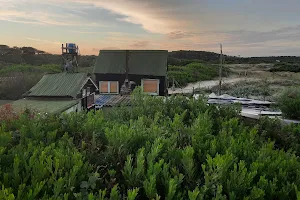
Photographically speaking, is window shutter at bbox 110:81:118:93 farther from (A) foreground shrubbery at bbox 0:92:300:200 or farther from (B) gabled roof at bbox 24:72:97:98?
(A) foreground shrubbery at bbox 0:92:300:200

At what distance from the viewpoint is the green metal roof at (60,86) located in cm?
2362

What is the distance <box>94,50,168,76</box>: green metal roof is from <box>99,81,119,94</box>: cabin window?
3.66 feet

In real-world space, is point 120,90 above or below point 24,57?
below

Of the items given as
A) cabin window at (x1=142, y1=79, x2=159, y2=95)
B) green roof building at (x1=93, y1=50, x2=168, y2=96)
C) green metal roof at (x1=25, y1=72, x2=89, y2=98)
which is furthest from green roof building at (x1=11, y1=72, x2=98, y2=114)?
cabin window at (x1=142, y1=79, x2=159, y2=95)

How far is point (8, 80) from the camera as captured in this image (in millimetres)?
31516

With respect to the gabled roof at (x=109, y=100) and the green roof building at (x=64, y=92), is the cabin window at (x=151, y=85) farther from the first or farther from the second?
the green roof building at (x=64, y=92)

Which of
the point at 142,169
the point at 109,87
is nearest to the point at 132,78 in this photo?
the point at 109,87

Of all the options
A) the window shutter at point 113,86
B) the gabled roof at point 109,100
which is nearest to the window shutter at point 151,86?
the window shutter at point 113,86

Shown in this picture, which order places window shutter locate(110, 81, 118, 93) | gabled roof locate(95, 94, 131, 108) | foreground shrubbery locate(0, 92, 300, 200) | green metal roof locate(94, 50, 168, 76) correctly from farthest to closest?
1. window shutter locate(110, 81, 118, 93)
2. green metal roof locate(94, 50, 168, 76)
3. gabled roof locate(95, 94, 131, 108)
4. foreground shrubbery locate(0, 92, 300, 200)

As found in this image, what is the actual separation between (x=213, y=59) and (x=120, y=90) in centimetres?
6319

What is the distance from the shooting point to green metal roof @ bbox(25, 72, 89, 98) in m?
23.6

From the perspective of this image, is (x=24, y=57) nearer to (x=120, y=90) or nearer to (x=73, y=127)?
(x=120, y=90)

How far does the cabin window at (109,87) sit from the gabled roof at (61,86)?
4881 millimetres

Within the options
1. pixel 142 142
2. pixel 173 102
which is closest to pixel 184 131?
pixel 142 142
